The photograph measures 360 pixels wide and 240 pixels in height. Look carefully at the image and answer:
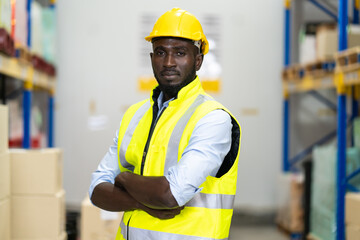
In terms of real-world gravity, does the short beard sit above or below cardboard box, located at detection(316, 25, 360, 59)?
below

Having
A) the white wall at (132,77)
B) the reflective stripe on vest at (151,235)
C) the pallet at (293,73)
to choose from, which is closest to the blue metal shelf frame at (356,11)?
the pallet at (293,73)

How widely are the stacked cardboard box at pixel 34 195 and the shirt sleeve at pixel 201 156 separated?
2520mm

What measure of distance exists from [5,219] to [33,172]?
→ 0.51m

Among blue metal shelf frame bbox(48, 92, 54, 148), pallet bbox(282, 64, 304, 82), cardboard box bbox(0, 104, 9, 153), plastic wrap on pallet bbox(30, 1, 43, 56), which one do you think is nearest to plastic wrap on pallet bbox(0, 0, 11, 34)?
cardboard box bbox(0, 104, 9, 153)

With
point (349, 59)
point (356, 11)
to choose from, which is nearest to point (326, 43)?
point (356, 11)

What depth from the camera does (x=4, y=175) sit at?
3867 millimetres

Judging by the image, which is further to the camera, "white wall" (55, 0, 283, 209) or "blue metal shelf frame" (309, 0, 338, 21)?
"white wall" (55, 0, 283, 209)

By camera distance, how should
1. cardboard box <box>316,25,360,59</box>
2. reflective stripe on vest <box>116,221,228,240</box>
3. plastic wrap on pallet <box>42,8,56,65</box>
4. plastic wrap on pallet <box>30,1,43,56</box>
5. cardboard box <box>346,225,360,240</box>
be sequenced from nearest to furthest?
reflective stripe on vest <box>116,221,228,240</box>
cardboard box <box>346,225,360,240</box>
plastic wrap on pallet <box>30,1,43,56</box>
cardboard box <box>316,25,360,59</box>
plastic wrap on pallet <box>42,8,56,65</box>

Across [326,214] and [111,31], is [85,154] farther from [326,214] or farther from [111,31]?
[326,214]

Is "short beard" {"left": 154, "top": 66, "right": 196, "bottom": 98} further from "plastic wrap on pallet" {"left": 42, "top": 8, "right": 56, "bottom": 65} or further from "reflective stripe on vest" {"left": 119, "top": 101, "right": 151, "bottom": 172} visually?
"plastic wrap on pallet" {"left": 42, "top": 8, "right": 56, "bottom": 65}

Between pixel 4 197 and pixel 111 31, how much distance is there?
480 centimetres

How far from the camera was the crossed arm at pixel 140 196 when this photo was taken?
1954mm

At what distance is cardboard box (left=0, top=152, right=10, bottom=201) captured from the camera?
3767mm

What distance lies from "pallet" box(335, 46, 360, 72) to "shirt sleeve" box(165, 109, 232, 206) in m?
3.23
